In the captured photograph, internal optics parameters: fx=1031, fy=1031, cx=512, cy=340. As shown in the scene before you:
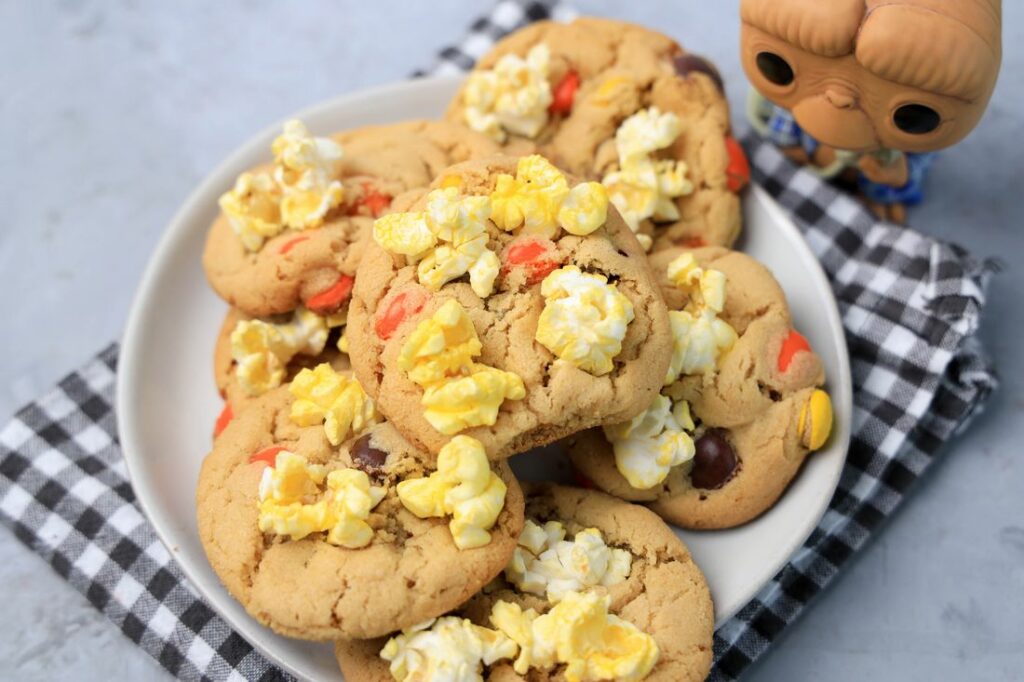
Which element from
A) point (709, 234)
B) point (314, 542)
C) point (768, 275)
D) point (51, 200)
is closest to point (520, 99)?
point (709, 234)

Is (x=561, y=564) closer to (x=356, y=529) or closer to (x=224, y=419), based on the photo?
(x=356, y=529)

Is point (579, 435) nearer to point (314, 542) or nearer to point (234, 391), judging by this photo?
point (314, 542)

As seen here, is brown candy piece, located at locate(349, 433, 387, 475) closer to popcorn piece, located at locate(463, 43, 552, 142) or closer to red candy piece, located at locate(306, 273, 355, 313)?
red candy piece, located at locate(306, 273, 355, 313)

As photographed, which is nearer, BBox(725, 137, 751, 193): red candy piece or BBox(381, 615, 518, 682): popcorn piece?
BBox(381, 615, 518, 682): popcorn piece

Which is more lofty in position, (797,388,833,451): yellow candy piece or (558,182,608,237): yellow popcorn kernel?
(558,182,608,237): yellow popcorn kernel

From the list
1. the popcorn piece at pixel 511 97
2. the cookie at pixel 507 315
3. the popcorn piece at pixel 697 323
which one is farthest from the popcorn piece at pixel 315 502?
the popcorn piece at pixel 511 97

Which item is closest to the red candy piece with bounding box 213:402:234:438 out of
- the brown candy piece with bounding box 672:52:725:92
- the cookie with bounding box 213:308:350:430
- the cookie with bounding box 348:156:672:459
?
the cookie with bounding box 213:308:350:430

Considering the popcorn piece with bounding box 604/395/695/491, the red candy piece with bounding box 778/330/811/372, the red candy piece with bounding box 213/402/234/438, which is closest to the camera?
the popcorn piece with bounding box 604/395/695/491
